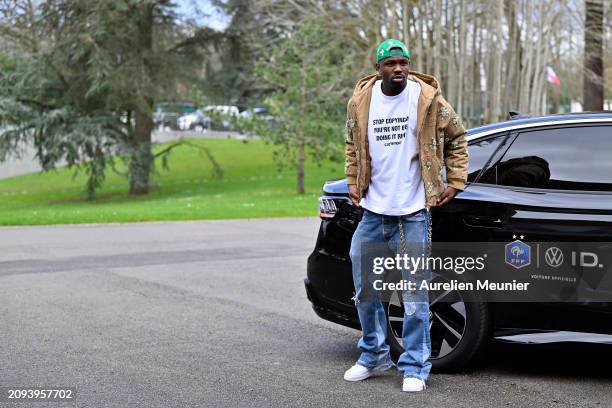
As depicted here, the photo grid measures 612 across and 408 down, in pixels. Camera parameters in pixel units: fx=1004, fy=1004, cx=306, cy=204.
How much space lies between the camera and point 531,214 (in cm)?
551

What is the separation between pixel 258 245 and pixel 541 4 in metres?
15.8

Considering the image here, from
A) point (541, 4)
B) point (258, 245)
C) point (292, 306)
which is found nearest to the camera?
point (292, 306)

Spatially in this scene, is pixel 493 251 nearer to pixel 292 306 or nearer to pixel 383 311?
pixel 383 311

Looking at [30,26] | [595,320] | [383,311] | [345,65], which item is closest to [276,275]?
[383,311]

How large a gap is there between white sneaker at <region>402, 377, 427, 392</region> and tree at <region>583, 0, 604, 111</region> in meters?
21.5

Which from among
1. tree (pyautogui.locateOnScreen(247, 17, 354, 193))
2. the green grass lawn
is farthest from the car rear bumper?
tree (pyautogui.locateOnScreen(247, 17, 354, 193))

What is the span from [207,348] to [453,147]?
2360 millimetres

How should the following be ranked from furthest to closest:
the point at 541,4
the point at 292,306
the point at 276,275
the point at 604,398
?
the point at 541,4 < the point at 276,275 < the point at 292,306 < the point at 604,398

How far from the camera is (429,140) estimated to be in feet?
17.1

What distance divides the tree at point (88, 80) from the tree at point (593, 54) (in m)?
13.3

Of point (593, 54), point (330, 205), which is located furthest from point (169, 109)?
point (330, 205)

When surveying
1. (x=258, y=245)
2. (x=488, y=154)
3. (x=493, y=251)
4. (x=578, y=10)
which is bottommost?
(x=258, y=245)

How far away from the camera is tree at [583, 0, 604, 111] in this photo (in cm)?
2661

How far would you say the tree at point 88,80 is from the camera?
31703mm
